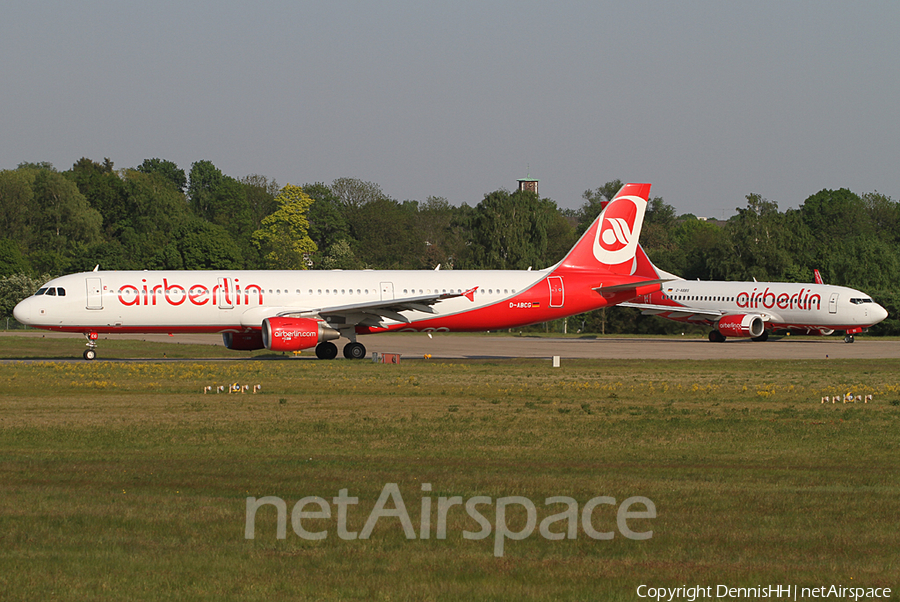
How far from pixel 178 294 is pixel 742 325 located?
33216 millimetres

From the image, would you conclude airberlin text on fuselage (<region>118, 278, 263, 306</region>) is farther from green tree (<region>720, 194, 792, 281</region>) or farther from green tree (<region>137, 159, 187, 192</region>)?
green tree (<region>137, 159, 187, 192</region>)

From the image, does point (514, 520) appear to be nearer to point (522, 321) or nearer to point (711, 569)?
point (711, 569)

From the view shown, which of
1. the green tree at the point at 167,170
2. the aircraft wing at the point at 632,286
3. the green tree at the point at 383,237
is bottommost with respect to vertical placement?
the aircraft wing at the point at 632,286

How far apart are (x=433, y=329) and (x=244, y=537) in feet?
102

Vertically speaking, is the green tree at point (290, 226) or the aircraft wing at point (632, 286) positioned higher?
the green tree at point (290, 226)

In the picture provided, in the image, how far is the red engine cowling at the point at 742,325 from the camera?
5734 cm

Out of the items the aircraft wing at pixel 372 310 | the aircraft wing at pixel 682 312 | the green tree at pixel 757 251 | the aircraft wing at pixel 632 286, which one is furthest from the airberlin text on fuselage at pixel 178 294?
the green tree at pixel 757 251

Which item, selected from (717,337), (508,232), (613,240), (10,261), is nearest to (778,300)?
(717,337)

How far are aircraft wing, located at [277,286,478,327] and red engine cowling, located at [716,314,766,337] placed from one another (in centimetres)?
2455

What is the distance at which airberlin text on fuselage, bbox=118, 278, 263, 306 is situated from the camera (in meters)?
36.4

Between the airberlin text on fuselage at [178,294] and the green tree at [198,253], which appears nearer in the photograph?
the airberlin text on fuselage at [178,294]

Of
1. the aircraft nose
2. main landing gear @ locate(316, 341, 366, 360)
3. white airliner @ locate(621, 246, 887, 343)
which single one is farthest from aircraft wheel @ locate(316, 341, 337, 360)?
white airliner @ locate(621, 246, 887, 343)

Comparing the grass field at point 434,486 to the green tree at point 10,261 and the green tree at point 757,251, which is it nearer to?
the green tree at point 757,251

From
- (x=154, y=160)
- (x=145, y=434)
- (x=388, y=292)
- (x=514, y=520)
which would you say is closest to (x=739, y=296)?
(x=388, y=292)
